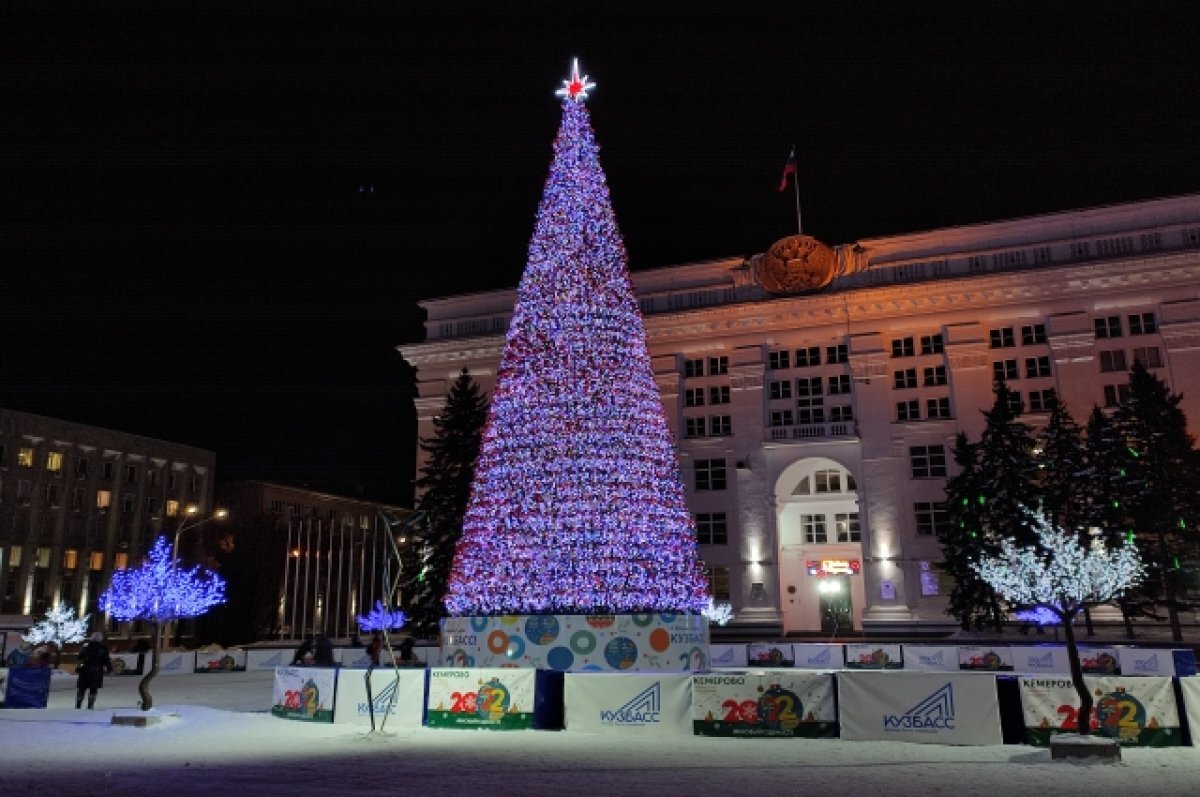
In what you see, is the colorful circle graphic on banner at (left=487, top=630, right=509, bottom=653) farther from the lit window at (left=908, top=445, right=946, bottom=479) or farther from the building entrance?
the lit window at (left=908, top=445, right=946, bottom=479)

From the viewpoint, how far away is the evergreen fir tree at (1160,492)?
1362 inches

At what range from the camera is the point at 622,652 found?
22672mm

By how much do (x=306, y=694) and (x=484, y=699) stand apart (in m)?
4.20

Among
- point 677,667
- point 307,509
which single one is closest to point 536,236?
point 677,667

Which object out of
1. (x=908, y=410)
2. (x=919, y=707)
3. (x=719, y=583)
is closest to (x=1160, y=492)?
(x=908, y=410)

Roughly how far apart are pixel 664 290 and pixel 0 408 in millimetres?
43554

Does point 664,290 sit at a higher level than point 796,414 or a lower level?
higher

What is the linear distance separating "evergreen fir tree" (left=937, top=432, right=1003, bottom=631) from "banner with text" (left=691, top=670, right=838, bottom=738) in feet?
78.9

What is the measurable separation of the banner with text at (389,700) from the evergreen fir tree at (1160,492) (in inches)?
1171

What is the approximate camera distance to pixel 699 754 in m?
13.8

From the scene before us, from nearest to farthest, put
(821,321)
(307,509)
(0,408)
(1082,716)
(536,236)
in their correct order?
(1082,716) → (536,236) → (821,321) → (0,408) → (307,509)

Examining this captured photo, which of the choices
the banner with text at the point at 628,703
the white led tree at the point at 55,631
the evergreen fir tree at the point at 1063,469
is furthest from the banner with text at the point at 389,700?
the white led tree at the point at 55,631

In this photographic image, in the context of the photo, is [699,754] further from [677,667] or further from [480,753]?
[677,667]

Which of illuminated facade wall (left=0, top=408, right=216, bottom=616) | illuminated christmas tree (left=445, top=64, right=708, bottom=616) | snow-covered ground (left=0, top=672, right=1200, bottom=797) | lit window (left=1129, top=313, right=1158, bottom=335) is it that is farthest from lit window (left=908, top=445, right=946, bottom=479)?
illuminated facade wall (left=0, top=408, right=216, bottom=616)
